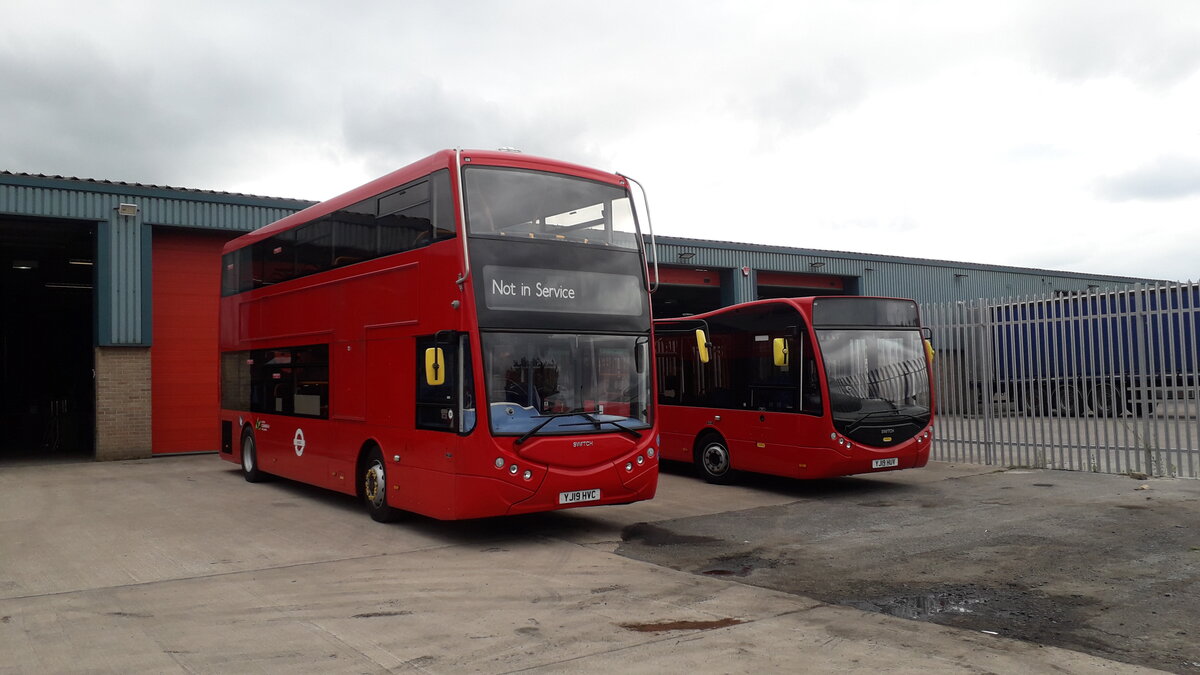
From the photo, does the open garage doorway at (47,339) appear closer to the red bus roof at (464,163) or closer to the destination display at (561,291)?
the red bus roof at (464,163)

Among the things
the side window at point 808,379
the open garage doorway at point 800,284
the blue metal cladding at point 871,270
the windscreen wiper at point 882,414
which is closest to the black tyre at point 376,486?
the side window at point 808,379

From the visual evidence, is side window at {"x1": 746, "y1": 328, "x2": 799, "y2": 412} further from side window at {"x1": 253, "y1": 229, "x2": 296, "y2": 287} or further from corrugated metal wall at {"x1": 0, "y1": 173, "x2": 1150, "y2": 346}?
side window at {"x1": 253, "y1": 229, "x2": 296, "y2": 287}

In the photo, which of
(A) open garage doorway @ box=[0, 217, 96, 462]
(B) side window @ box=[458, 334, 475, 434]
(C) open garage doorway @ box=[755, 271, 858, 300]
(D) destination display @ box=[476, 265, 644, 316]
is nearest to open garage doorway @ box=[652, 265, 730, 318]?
(C) open garage doorway @ box=[755, 271, 858, 300]

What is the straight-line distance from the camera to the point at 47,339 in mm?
35031

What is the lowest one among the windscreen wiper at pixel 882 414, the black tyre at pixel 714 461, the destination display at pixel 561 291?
the black tyre at pixel 714 461

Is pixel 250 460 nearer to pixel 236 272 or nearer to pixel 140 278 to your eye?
pixel 236 272

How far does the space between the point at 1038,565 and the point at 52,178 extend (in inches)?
690

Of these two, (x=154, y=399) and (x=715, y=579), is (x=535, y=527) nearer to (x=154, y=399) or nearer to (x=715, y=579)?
(x=715, y=579)

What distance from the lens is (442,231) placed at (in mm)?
8969

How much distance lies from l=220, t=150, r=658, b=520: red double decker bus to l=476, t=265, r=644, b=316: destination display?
0.01 metres

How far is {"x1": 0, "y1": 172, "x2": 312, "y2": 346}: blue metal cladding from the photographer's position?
55.0 feet

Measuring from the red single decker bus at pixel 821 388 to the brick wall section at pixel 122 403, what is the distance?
1100 centimetres

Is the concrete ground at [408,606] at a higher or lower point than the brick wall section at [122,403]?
lower

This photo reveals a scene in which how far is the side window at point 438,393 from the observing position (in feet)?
28.7
